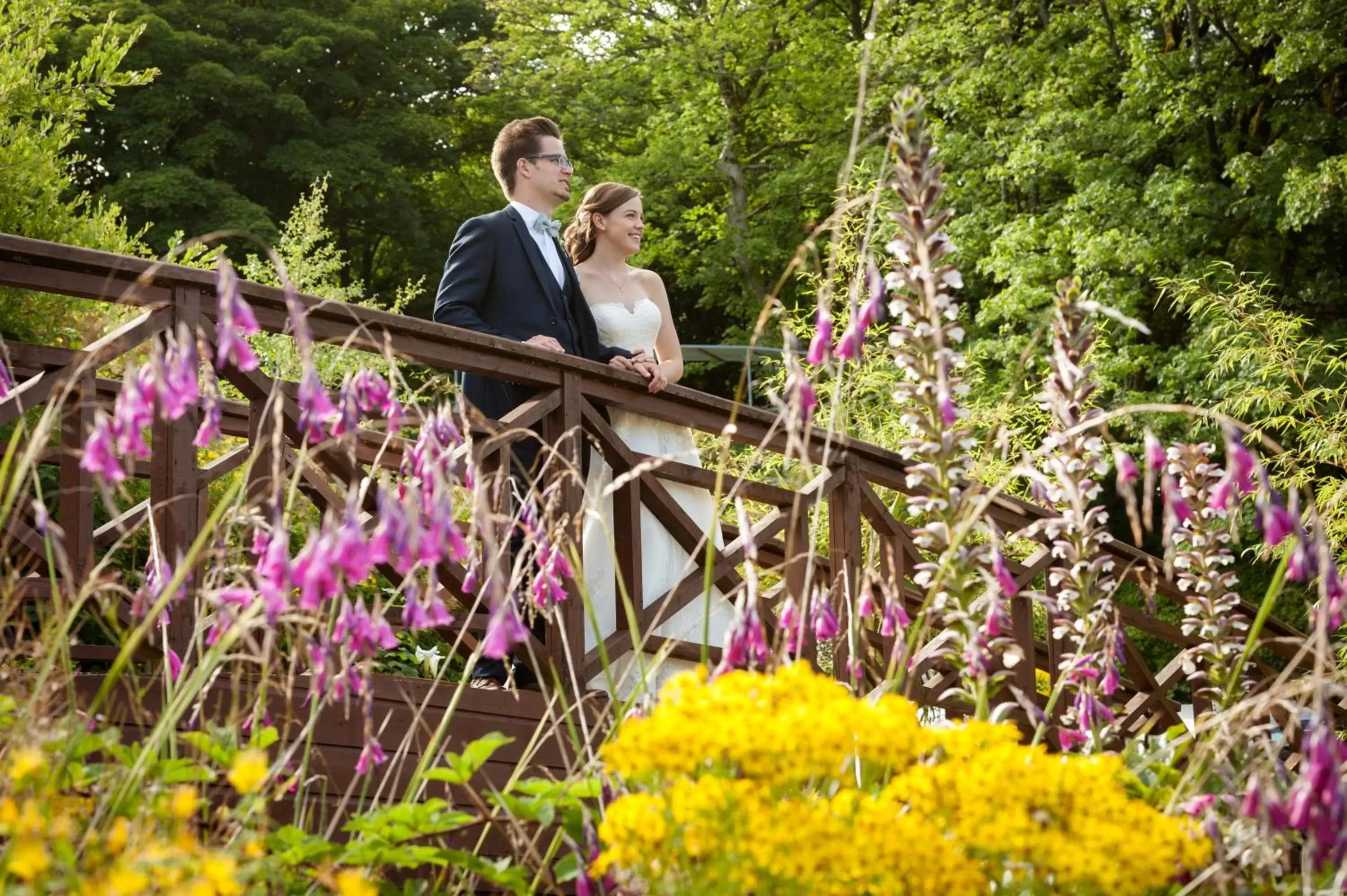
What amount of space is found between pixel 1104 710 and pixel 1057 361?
2.58ft

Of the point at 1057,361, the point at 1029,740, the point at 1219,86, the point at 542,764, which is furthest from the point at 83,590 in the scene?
the point at 1219,86

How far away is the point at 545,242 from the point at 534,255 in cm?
11

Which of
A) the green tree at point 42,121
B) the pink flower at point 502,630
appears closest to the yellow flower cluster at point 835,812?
the pink flower at point 502,630

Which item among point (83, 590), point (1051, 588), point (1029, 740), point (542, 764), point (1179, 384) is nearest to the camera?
point (83, 590)

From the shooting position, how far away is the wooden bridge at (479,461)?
3.59 metres

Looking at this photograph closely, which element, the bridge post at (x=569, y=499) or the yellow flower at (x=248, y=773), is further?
the bridge post at (x=569, y=499)

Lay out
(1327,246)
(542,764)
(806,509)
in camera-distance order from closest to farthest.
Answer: (542,764) → (806,509) → (1327,246)

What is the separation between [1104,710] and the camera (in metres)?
3.38

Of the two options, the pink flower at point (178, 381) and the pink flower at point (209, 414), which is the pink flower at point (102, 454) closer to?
the pink flower at point (178, 381)

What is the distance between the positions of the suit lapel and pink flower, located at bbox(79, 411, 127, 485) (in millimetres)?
→ 3265

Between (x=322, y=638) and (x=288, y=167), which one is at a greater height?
(x=288, y=167)

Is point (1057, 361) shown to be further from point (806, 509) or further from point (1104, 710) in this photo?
point (806, 509)

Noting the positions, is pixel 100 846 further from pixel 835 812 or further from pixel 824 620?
pixel 824 620

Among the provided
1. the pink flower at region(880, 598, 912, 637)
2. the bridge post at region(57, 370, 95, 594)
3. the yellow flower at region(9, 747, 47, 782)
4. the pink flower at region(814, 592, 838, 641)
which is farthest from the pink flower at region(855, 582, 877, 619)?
the bridge post at region(57, 370, 95, 594)
